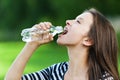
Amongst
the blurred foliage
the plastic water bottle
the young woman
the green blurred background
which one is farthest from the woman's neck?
the blurred foliage

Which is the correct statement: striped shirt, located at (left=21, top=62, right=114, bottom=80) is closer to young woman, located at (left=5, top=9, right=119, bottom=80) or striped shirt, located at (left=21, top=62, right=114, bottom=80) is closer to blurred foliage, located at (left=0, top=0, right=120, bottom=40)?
young woman, located at (left=5, top=9, right=119, bottom=80)

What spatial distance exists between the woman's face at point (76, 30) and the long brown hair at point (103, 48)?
5 centimetres

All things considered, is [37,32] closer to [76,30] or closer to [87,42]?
[76,30]

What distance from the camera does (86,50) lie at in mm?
4934

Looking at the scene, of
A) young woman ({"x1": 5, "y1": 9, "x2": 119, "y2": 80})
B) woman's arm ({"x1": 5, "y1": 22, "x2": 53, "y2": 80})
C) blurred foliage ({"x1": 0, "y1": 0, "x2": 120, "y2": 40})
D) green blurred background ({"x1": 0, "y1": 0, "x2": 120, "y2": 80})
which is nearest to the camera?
woman's arm ({"x1": 5, "y1": 22, "x2": 53, "y2": 80})

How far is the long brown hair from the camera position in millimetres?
4828

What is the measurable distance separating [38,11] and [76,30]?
668 inches

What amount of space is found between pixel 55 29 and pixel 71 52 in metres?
0.23

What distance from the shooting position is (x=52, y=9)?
21.1 metres

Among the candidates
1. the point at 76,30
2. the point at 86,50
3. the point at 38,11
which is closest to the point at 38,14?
the point at 38,11

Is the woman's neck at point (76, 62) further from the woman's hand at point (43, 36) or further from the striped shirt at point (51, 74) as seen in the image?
the woman's hand at point (43, 36)

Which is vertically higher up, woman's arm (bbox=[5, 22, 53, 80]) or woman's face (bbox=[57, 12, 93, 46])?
woman's face (bbox=[57, 12, 93, 46])

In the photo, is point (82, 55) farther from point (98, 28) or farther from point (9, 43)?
point (9, 43)

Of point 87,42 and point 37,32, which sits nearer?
point 37,32
